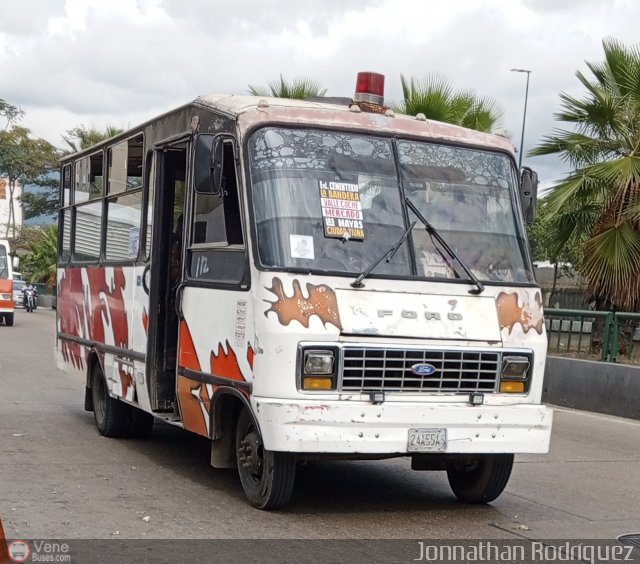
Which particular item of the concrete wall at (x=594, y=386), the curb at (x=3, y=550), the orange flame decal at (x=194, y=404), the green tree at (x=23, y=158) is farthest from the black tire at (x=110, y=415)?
the green tree at (x=23, y=158)

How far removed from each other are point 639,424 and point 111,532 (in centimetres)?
879

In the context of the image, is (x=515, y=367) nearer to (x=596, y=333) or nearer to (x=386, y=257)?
(x=386, y=257)

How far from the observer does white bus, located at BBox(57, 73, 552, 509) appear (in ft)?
22.4

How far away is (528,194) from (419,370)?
1.91 m

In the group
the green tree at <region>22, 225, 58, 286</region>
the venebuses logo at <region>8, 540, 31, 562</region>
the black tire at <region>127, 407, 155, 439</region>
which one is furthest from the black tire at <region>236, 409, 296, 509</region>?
the green tree at <region>22, 225, 58, 286</region>

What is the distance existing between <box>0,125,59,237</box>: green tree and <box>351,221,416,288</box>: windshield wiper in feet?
194

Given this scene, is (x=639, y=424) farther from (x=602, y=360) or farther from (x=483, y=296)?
(x=483, y=296)

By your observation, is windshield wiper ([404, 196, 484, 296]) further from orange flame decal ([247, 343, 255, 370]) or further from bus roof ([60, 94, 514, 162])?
orange flame decal ([247, 343, 255, 370])

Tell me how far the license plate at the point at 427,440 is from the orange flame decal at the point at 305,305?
2.82 feet

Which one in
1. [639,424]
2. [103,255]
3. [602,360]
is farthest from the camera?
[602,360]

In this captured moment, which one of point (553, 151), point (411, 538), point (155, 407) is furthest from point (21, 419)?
point (553, 151)

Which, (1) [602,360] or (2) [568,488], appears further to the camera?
(1) [602,360]

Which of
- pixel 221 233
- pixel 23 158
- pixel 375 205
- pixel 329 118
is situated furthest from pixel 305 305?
pixel 23 158

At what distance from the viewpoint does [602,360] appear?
15.0 metres
